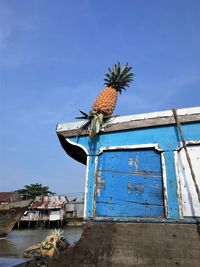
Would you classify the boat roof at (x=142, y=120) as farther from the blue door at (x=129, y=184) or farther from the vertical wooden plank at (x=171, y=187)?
the vertical wooden plank at (x=171, y=187)

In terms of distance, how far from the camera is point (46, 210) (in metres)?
44.5

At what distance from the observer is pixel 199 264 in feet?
11.6

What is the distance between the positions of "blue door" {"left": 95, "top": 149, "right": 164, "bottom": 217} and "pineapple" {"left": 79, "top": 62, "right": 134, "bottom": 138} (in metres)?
0.64

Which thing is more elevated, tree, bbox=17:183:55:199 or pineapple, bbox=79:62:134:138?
tree, bbox=17:183:55:199

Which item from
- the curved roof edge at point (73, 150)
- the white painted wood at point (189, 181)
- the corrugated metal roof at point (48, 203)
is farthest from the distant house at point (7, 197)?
the white painted wood at point (189, 181)

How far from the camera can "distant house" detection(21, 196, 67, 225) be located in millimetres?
43344

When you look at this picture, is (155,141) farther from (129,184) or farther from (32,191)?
(32,191)

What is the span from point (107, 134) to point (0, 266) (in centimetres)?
478

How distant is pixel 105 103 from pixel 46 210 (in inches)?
1676

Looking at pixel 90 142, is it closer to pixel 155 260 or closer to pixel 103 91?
pixel 103 91

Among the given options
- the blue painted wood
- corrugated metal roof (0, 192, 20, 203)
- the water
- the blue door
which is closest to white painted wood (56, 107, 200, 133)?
the blue painted wood

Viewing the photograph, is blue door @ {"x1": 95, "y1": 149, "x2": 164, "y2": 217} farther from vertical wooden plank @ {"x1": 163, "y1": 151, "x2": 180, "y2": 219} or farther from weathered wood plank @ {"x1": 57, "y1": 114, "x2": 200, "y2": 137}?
weathered wood plank @ {"x1": 57, "y1": 114, "x2": 200, "y2": 137}

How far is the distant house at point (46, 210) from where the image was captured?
4334cm

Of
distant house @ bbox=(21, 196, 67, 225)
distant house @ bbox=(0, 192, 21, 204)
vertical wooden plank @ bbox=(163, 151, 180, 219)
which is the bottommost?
vertical wooden plank @ bbox=(163, 151, 180, 219)
